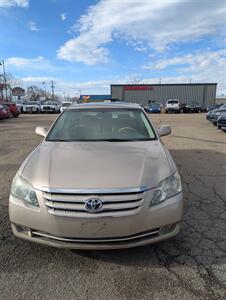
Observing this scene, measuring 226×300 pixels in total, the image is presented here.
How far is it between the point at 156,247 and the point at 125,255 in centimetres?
39

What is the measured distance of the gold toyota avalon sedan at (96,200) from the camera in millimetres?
2328

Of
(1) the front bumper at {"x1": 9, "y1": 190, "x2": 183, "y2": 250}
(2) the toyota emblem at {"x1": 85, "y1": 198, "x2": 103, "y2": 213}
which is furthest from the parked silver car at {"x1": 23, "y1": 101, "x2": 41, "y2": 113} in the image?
(2) the toyota emblem at {"x1": 85, "y1": 198, "x2": 103, "y2": 213}

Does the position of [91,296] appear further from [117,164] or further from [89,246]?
[117,164]

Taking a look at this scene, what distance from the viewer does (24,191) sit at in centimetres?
257

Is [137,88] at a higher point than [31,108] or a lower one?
higher

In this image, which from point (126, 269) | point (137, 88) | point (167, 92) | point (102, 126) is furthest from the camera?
point (137, 88)

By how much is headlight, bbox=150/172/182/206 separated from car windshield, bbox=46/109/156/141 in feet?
4.04

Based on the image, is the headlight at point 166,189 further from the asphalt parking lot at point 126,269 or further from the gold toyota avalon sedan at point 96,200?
the asphalt parking lot at point 126,269

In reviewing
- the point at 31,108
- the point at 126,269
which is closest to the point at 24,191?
the point at 126,269

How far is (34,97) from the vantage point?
8781 cm

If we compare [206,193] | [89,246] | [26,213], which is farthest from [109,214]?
[206,193]

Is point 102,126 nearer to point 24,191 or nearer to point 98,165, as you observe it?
point 98,165

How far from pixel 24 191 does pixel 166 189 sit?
1.42 m

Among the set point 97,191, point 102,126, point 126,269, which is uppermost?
point 102,126
